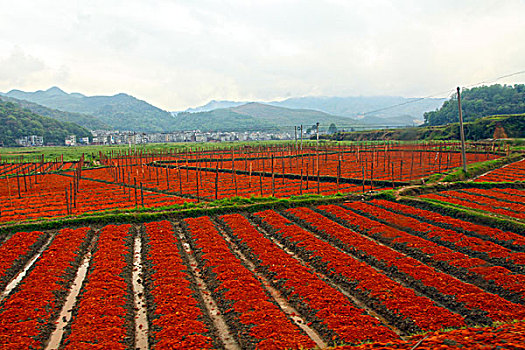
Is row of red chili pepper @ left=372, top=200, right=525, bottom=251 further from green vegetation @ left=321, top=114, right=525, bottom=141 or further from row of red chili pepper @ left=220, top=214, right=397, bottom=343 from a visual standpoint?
green vegetation @ left=321, top=114, right=525, bottom=141

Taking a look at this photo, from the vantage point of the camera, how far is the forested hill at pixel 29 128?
117 meters

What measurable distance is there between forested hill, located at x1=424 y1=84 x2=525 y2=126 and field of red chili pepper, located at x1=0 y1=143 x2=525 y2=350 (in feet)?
338

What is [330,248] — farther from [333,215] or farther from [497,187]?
[497,187]

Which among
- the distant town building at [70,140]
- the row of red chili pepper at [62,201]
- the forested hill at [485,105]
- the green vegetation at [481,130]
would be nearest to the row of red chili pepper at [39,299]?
the row of red chili pepper at [62,201]

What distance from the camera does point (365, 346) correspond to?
7.16 m

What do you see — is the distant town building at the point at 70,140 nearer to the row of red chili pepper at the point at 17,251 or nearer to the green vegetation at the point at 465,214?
the row of red chili pepper at the point at 17,251

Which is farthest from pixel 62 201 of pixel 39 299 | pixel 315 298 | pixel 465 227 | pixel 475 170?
pixel 475 170

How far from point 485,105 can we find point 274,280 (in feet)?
400

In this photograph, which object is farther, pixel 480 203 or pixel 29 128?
pixel 29 128

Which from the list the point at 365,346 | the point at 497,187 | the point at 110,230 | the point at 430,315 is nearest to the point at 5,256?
the point at 110,230

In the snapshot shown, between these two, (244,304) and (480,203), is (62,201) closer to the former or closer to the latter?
(244,304)

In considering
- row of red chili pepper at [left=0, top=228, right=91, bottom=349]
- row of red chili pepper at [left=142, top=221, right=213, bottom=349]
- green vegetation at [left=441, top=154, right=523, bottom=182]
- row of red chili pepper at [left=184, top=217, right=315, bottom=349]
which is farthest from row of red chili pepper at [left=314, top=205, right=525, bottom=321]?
green vegetation at [left=441, top=154, right=523, bottom=182]

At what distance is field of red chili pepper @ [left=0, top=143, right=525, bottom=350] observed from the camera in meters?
8.10

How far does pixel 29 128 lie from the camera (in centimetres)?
12375
